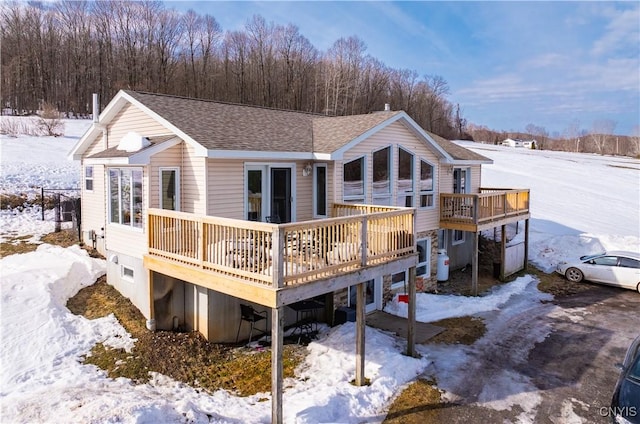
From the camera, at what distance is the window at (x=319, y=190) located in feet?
43.0

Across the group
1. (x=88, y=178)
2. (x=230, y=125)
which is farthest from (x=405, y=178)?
(x=88, y=178)

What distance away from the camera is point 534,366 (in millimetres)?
10180

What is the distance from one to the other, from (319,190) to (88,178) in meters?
8.02

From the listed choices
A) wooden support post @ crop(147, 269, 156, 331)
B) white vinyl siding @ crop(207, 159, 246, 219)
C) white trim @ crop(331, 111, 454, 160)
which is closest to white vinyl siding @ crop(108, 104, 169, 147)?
white vinyl siding @ crop(207, 159, 246, 219)

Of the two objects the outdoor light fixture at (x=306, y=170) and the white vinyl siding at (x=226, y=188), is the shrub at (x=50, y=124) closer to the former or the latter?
the outdoor light fixture at (x=306, y=170)

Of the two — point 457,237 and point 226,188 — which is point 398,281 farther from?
point 226,188

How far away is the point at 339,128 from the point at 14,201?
50.1ft

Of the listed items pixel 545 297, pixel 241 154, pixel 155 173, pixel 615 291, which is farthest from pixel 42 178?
pixel 615 291

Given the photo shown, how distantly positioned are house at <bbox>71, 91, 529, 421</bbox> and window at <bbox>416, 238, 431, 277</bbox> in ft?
0.12

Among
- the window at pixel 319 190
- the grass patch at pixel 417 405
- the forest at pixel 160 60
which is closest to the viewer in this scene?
the grass patch at pixel 417 405

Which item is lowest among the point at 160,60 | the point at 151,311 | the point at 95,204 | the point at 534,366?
the point at 534,366

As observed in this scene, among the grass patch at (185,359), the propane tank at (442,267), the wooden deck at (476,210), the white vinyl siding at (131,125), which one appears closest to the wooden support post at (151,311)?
the grass patch at (185,359)

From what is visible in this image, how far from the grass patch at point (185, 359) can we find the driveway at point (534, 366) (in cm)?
292

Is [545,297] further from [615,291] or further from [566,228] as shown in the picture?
[566,228]
